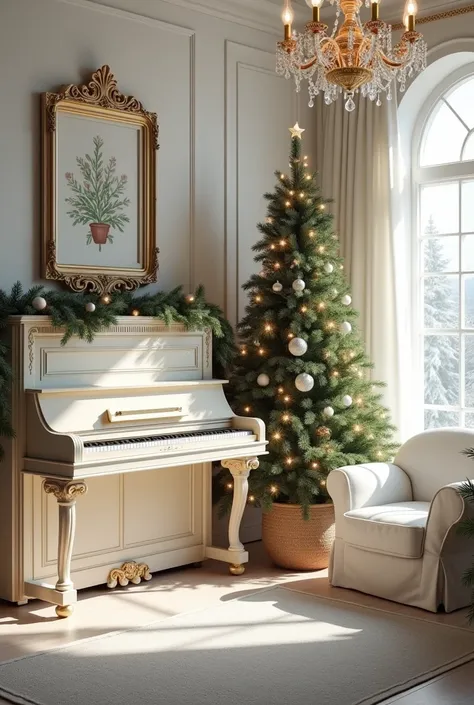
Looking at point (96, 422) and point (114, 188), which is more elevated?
point (114, 188)

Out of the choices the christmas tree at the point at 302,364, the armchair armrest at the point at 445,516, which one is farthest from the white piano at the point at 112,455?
the armchair armrest at the point at 445,516

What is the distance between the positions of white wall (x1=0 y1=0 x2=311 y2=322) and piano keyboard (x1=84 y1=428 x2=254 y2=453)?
0.94 m

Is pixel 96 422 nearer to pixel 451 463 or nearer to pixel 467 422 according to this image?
pixel 451 463

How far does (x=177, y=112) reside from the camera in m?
5.54

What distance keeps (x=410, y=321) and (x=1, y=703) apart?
11.8 feet

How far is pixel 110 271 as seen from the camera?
16.9 ft

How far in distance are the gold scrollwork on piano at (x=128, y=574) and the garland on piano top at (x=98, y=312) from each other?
0.89 m

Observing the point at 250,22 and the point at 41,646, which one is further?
the point at 250,22

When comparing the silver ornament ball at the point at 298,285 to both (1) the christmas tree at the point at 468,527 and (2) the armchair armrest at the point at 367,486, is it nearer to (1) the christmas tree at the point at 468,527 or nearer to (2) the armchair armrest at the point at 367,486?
(2) the armchair armrest at the point at 367,486

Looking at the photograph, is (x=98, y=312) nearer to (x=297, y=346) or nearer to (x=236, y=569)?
(x=297, y=346)

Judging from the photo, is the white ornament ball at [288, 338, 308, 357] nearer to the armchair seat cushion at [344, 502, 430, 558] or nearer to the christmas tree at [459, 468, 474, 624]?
the armchair seat cushion at [344, 502, 430, 558]

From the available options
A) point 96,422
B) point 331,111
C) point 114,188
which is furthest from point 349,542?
point 331,111

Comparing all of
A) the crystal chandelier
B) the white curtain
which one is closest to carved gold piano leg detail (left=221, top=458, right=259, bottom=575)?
the white curtain

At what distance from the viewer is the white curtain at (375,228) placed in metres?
5.93
